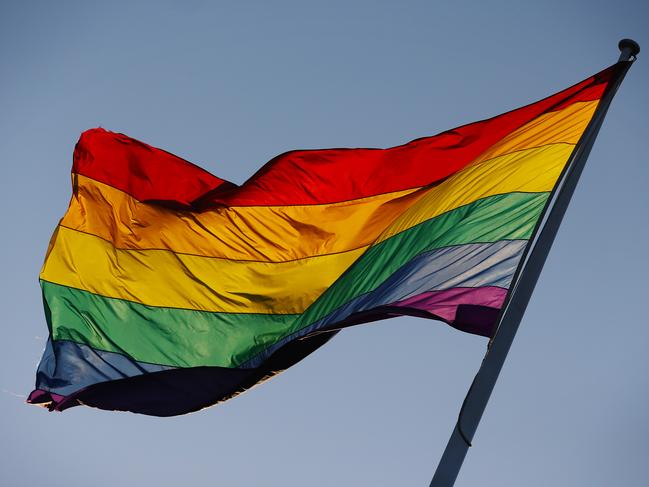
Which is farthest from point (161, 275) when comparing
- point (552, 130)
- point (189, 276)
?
point (552, 130)

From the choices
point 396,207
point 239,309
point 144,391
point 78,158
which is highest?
point 396,207

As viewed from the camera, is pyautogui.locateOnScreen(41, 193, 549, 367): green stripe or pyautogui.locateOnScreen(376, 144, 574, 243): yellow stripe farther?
pyautogui.locateOnScreen(41, 193, 549, 367): green stripe

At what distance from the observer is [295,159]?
1262 cm

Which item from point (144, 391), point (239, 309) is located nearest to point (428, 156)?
point (239, 309)

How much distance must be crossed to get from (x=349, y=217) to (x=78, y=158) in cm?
370

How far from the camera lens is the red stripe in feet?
38.3

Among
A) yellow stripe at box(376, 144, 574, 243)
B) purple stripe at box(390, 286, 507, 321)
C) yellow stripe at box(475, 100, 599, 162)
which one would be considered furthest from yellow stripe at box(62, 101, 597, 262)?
purple stripe at box(390, 286, 507, 321)

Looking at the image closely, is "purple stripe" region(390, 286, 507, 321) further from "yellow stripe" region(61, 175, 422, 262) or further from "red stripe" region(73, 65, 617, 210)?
"yellow stripe" region(61, 175, 422, 262)

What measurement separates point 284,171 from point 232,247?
1187 mm

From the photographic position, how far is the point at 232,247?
496 inches

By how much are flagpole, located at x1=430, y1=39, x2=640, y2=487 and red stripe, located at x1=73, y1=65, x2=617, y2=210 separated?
90.9 inches

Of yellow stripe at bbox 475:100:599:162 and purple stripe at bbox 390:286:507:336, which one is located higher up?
yellow stripe at bbox 475:100:599:162

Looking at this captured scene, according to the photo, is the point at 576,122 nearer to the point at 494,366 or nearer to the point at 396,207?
the point at 396,207

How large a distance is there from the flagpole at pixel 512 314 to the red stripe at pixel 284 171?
7.57ft
